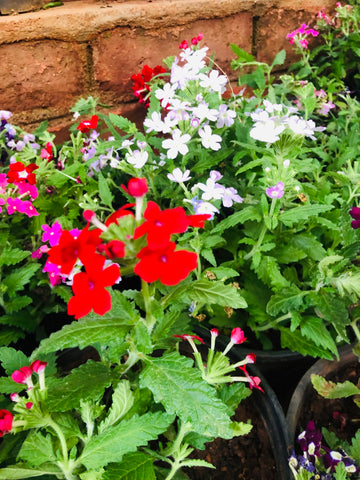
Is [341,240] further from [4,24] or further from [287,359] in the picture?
[4,24]

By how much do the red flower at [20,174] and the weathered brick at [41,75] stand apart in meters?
0.48

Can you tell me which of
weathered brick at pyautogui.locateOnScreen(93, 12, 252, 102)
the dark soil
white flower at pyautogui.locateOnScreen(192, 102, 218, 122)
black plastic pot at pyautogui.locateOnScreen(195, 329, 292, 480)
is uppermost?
weathered brick at pyautogui.locateOnScreen(93, 12, 252, 102)

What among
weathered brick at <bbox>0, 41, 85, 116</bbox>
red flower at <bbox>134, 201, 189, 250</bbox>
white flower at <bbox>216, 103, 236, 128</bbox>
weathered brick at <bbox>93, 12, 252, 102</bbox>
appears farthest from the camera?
weathered brick at <bbox>93, 12, 252, 102</bbox>

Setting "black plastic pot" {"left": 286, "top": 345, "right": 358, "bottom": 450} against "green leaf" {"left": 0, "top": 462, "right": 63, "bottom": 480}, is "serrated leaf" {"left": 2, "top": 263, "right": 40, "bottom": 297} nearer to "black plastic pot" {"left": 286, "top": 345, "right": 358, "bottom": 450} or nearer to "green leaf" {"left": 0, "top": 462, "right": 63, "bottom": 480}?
"green leaf" {"left": 0, "top": 462, "right": 63, "bottom": 480}

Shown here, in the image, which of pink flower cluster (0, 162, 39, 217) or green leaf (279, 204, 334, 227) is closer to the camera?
green leaf (279, 204, 334, 227)

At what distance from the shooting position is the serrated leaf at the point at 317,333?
3.14ft

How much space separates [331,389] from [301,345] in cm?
12

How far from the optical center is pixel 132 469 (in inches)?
24.3

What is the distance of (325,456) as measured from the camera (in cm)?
91

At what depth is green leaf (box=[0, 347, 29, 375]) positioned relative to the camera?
0.76m

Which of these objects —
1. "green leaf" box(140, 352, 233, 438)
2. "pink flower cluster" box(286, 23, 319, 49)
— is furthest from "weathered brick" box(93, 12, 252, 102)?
"green leaf" box(140, 352, 233, 438)

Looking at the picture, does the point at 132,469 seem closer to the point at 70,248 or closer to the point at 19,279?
the point at 70,248

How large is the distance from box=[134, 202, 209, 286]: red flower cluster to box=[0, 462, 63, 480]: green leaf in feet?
1.21

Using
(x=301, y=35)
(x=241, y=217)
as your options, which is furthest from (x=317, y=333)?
(x=301, y=35)
